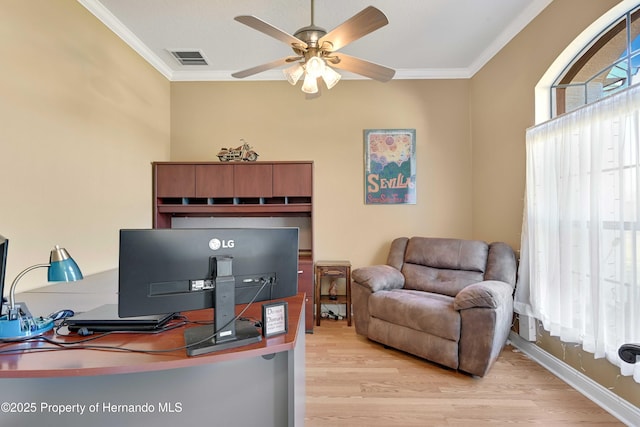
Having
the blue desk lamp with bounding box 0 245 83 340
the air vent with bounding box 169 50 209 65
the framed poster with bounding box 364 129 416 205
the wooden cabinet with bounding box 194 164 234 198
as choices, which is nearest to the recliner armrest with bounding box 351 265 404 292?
the framed poster with bounding box 364 129 416 205

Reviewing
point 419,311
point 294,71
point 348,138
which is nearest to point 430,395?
point 419,311

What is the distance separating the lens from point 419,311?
2467mm

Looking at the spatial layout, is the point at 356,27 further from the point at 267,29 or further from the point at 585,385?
the point at 585,385

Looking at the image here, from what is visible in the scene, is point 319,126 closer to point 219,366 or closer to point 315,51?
point 315,51

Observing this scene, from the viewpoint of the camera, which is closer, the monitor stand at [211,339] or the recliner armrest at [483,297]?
the monitor stand at [211,339]

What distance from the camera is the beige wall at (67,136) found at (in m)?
1.82

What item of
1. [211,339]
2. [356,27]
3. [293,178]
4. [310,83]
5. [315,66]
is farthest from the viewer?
[293,178]

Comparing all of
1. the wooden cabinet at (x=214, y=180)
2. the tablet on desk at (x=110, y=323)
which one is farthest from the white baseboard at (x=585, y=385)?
the wooden cabinet at (x=214, y=180)

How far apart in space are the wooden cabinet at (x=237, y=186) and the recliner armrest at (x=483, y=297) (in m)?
1.51

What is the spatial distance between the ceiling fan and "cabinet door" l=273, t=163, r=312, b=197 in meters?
1.20

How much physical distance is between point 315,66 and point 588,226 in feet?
6.81

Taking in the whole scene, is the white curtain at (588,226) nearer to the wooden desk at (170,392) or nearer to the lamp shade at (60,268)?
the wooden desk at (170,392)

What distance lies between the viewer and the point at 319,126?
3682mm

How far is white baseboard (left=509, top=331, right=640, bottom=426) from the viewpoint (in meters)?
1.76
